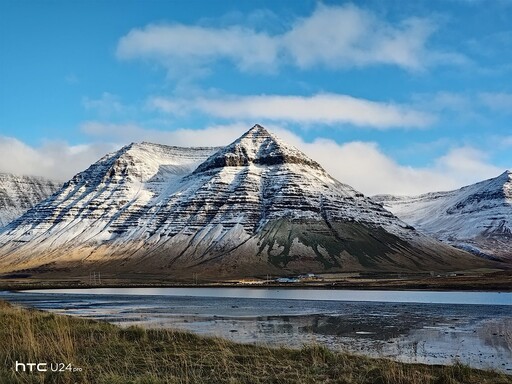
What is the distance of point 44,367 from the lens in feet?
72.4

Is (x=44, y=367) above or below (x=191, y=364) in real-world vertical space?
above

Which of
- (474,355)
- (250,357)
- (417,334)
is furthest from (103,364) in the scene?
(417,334)

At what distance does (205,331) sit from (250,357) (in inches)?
773

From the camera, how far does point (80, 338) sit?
1316 inches

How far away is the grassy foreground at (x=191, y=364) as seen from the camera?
2167 centimetres

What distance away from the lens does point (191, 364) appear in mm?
25547

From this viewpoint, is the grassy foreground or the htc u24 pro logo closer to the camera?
the htc u24 pro logo

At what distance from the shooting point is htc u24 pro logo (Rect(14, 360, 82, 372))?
67.7 ft

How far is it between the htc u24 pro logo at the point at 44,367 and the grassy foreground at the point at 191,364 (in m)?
0.08

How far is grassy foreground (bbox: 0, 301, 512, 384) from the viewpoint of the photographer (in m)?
21.7

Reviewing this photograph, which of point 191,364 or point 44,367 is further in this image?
point 191,364

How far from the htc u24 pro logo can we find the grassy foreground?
0.08 metres

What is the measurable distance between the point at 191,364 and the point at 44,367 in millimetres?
6489

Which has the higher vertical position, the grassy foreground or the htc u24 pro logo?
the htc u24 pro logo
